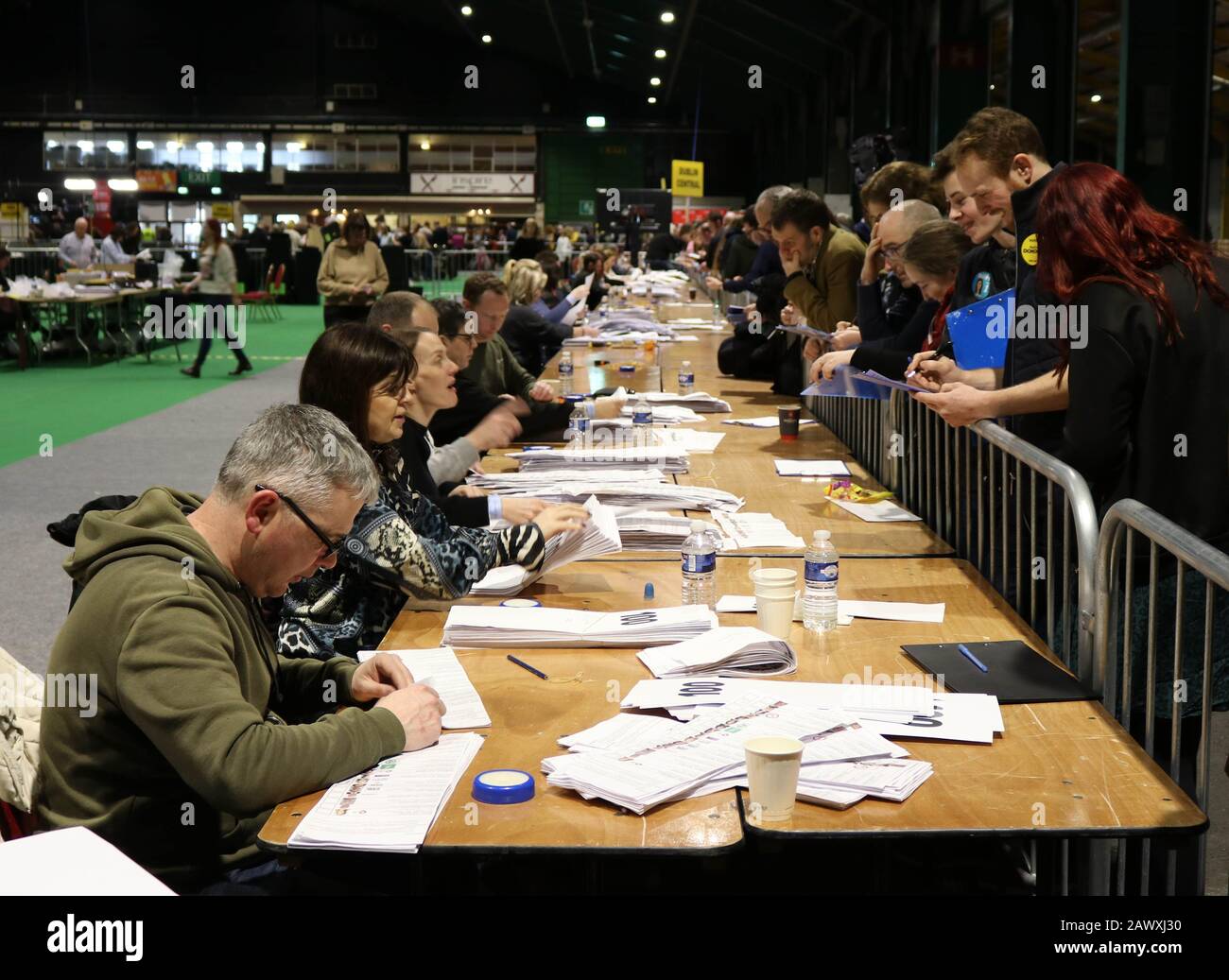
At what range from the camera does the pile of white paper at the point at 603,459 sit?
14.5ft

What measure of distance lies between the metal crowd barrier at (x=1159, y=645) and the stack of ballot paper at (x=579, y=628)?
78 centimetres

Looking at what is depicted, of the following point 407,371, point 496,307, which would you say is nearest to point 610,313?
point 496,307

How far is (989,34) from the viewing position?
12.4 meters

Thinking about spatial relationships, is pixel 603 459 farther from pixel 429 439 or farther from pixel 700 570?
pixel 700 570

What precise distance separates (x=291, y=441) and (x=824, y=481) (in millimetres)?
2558

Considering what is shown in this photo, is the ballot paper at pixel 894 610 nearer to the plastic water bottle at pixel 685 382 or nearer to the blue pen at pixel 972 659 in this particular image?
the blue pen at pixel 972 659

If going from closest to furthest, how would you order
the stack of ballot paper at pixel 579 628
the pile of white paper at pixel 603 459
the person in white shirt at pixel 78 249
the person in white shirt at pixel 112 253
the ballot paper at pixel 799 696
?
the ballot paper at pixel 799 696, the stack of ballot paper at pixel 579 628, the pile of white paper at pixel 603 459, the person in white shirt at pixel 78 249, the person in white shirt at pixel 112 253

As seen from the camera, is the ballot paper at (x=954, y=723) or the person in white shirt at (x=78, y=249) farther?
the person in white shirt at (x=78, y=249)

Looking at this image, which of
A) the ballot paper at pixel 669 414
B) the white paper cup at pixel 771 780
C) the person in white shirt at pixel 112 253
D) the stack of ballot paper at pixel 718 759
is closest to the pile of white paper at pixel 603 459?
the ballot paper at pixel 669 414

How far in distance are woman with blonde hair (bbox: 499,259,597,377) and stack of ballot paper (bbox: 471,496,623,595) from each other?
A: 4.64 metres

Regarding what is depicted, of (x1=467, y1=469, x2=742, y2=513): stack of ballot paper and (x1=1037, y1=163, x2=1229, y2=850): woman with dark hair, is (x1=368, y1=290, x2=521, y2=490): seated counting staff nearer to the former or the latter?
(x1=467, y1=469, x2=742, y2=513): stack of ballot paper

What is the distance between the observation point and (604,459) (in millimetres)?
4484

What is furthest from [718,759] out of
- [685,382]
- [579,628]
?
[685,382]
